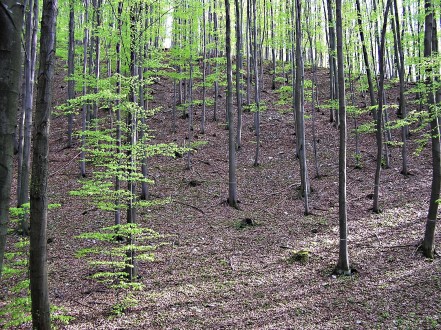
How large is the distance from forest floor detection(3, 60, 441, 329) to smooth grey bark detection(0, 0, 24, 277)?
4669mm

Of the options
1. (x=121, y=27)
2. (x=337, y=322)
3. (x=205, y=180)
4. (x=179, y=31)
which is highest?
(x=179, y=31)

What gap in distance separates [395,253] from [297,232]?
2.73 metres

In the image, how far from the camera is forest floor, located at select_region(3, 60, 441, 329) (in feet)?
18.2

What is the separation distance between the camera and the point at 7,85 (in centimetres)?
138

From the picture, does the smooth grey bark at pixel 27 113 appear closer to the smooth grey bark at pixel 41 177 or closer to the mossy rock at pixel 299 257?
the smooth grey bark at pixel 41 177

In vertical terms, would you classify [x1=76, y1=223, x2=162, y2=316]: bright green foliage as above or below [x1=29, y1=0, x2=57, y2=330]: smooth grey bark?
below

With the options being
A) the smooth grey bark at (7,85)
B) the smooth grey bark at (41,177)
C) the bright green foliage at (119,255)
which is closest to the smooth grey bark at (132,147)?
the bright green foliage at (119,255)

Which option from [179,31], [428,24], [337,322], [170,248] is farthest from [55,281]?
[179,31]

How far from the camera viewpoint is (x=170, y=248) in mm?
8641

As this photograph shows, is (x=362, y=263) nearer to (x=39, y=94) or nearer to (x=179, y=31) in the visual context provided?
(x=39, y=94)

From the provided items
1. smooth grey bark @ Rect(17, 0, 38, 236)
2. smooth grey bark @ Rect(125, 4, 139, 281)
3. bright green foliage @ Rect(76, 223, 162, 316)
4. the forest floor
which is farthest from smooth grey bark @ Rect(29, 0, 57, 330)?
smooth grey bark @ Rect(17, 0, 38, 236)

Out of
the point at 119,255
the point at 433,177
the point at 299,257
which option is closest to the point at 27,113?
the point at 119,255

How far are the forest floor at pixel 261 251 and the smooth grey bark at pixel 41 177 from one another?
1985 mm

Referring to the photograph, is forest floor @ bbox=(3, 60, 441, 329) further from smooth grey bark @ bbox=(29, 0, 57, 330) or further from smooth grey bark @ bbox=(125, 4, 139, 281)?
smooth grey bark @ bbox=(29, 0, 57, 330)
